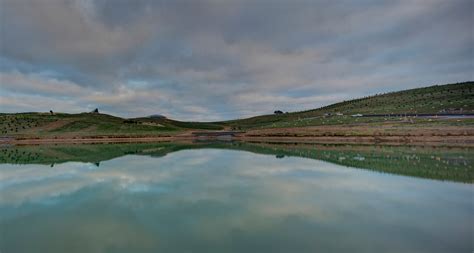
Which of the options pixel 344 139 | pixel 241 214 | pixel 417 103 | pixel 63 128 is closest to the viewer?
pixel 241 214

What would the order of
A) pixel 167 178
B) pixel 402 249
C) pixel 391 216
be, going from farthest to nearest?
1. pixel 167 178
2. pixel 391 216
3. pixel 402 249

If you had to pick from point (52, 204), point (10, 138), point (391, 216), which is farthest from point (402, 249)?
point (10, 138)

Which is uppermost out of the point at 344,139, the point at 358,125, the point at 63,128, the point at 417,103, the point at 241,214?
the point at 417,103

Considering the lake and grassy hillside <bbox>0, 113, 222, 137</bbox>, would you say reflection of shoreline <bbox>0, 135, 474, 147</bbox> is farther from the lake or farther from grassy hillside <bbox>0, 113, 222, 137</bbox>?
the lake

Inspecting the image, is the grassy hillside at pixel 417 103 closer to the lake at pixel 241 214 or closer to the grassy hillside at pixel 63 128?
the grassy hillside at pixel 63 128

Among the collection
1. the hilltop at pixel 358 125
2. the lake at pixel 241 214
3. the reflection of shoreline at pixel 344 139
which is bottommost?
the lake at pixel 241 214

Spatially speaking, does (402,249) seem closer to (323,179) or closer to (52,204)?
(323,179)

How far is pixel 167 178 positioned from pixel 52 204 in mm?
7332

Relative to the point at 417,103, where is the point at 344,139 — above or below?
below

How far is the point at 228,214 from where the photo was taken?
1055cm

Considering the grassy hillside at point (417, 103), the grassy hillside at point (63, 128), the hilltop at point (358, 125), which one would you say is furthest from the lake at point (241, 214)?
the grassy hillside at point (63, 128)

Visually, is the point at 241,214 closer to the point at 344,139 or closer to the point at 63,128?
the point at 344,139

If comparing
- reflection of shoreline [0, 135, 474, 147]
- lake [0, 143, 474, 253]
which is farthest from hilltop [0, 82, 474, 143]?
lake [0, 143, 474, 253]

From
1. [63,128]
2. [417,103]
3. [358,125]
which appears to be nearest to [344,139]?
[358,125]
